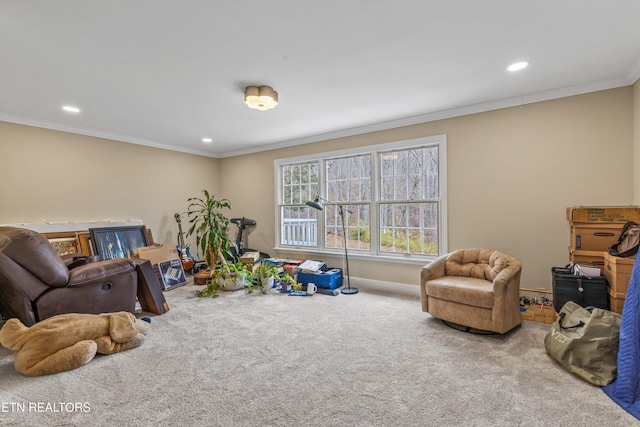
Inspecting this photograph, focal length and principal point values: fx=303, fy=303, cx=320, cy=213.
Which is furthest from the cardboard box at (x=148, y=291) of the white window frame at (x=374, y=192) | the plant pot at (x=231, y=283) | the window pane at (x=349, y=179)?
the window pane at (x=349, y=179)

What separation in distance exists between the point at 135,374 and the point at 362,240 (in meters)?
3.39

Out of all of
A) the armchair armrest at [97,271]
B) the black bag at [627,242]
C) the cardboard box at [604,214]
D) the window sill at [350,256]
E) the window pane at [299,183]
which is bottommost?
the window sill at [350,256]

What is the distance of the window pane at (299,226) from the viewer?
537 centimetres

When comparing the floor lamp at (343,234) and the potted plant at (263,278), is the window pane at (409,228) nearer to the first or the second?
the floor lamp at (343,234)

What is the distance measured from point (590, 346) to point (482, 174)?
7.14 feet

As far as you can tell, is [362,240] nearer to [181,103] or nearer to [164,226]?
[181,103]

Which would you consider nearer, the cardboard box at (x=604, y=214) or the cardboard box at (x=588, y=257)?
the cardboard box at (x=604, y=214)

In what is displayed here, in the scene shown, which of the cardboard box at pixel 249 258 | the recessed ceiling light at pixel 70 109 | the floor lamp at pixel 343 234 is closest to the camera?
the recessed ceiling light at pixel 70 109

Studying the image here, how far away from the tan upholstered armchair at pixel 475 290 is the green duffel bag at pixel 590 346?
46cm

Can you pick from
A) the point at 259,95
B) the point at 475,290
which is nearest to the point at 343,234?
the point at 475,290

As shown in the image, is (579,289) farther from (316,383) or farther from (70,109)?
(70,109)

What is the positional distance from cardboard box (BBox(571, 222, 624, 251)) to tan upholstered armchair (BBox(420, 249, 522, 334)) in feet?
2.04

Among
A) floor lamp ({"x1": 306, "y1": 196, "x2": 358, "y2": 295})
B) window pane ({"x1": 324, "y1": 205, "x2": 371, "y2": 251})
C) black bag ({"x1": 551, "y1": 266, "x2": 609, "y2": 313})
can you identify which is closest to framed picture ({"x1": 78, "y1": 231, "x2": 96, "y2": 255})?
floor lamp ({"x1": 306, "y1": 196, "x2": 358, "y2": 295})

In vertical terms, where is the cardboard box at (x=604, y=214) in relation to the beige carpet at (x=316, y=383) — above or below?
above
